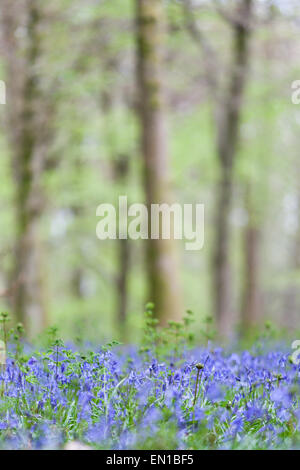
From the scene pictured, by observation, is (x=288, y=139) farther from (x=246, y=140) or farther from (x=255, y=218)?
(x=255, y=218)

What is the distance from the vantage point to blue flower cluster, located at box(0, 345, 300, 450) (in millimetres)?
2369

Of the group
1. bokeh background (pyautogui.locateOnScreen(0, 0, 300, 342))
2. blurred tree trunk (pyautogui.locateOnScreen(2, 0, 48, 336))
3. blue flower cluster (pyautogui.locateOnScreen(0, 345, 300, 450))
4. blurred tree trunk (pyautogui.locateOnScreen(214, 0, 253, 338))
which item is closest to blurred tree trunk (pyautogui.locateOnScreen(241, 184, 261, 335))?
bokeh background (pyautogui.locateOnScreen(0, 0, 300, 342))

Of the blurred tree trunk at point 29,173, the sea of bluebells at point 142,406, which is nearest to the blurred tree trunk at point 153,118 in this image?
Answer: the blurred tree trunk at point 29,173

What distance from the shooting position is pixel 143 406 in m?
2.55

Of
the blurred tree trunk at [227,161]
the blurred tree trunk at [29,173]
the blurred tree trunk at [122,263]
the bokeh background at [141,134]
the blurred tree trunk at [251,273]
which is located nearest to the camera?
the bokeh background at [141,134]

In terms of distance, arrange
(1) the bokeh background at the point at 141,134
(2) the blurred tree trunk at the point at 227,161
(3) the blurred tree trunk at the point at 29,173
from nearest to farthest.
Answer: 1. (1) the bokeh background at the point at 141,134
2. (3) the blurred tree trunk at the point at 29,173
3. (2) the blurred tree trunk at the point at 227,161

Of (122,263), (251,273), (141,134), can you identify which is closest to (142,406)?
(141,134)

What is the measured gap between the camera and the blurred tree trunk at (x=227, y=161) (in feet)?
33.6

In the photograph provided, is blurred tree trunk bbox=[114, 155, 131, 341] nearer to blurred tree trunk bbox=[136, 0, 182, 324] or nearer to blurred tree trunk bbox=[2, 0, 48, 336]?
blurred tree trunk bbox=[2, 0, 48, 336]

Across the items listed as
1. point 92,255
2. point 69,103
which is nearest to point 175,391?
point 69,103

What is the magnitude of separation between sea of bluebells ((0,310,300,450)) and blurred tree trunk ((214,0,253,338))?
291 inches

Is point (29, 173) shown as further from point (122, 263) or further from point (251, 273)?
point (251, 273)

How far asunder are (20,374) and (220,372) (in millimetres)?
963

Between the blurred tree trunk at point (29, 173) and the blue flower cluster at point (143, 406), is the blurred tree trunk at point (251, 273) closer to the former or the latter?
the blurred tree trunk at point (29, 173)
